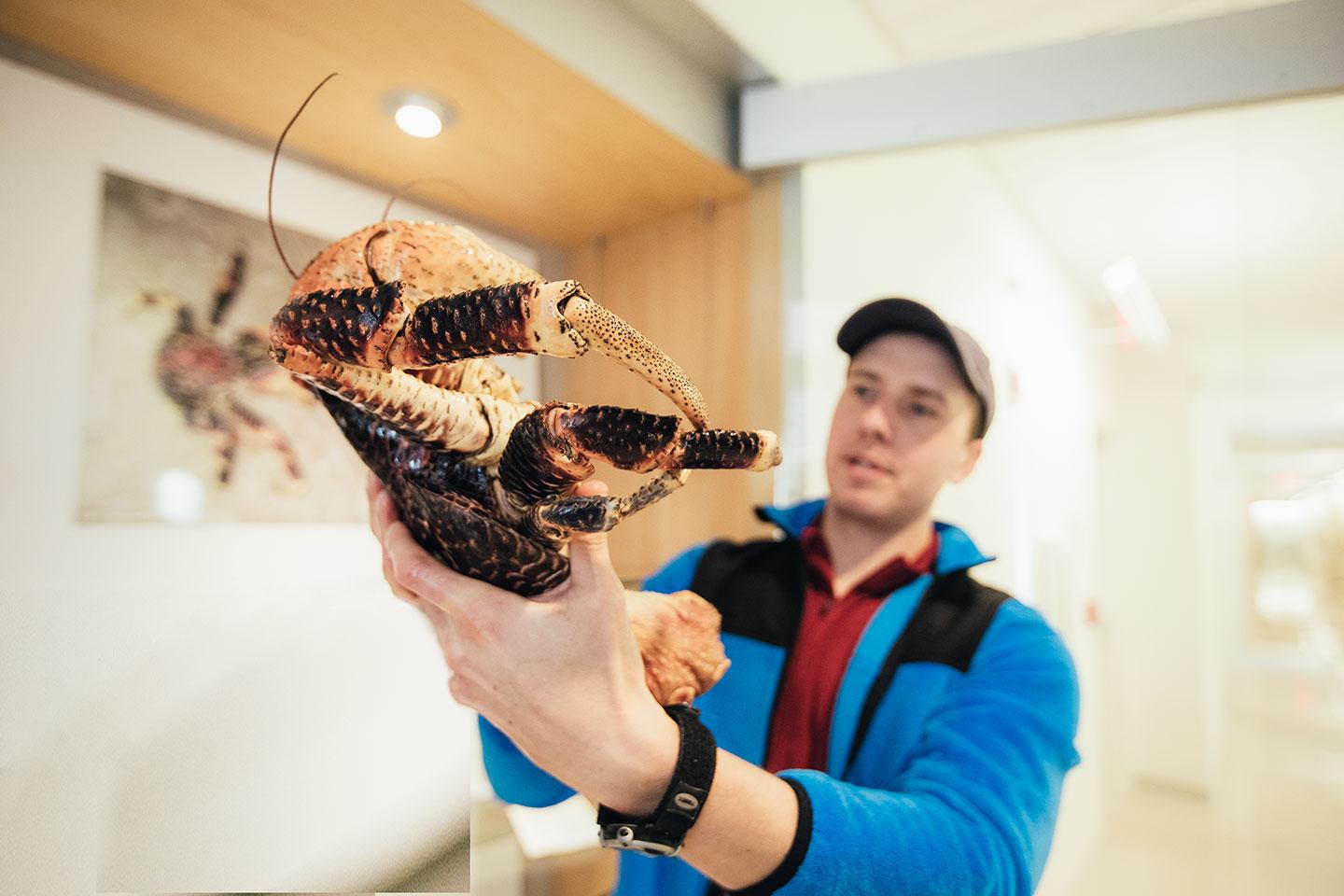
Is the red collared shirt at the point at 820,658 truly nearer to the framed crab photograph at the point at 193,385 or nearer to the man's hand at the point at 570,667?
the man's hand at the point at 570,667

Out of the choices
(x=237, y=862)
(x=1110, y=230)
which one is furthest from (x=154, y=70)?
(x=1110, y=230)

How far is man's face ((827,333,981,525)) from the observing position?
0.88 metres

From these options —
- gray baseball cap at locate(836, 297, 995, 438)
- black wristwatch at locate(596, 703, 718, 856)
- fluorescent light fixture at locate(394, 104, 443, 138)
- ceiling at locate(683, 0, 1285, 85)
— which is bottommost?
black wristwatch at locate(596, 703, 718, 856)

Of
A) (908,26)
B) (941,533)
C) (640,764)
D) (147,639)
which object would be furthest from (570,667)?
(908,26)

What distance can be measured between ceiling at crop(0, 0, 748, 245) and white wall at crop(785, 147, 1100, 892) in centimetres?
35

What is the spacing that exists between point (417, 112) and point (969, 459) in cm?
79

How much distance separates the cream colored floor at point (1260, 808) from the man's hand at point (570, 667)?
0.83m

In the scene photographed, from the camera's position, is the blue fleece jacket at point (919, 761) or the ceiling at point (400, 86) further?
the blue fleece jacket at point (919, 761)

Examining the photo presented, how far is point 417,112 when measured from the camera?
720 millimetres

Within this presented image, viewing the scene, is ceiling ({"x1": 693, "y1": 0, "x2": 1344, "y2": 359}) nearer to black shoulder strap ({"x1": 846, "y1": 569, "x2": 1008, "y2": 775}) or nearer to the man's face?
the man's face

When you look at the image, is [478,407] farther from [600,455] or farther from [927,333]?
[927,333]

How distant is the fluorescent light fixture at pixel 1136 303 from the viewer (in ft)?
3.63

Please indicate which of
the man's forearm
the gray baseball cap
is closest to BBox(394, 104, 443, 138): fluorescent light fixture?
the gray baseball cap

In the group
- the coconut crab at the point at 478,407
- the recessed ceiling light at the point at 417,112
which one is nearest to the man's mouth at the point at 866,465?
the coconut crab at the point at 478,407
